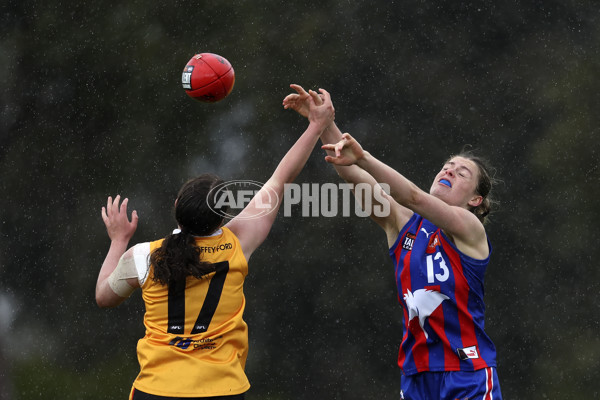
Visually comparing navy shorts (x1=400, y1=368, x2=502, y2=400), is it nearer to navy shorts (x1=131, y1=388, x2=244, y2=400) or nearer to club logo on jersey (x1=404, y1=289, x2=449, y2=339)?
club logo on jersey (x1=404, y1=289, x2=449, y2=339)

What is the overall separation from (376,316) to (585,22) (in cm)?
373

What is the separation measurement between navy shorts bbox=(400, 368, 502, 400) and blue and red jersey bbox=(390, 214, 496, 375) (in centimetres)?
3

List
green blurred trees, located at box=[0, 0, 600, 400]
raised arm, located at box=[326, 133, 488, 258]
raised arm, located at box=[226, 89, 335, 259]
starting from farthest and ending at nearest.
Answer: green blurred trees, located at box=[0, 0, 600, 400]
raised arm, located at box=[226, 89, 335, 259]
raised arm, located at box=[326, 133, 488, 258]

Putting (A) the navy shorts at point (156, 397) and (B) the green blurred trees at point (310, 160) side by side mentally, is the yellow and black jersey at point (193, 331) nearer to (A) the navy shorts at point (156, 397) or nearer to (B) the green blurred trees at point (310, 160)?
(A) the navy shorts at point (156, 397)

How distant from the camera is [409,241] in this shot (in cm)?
341

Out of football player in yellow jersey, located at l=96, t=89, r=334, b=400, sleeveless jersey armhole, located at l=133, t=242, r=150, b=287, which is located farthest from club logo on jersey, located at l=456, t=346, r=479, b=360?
sleeveless jersey armhole, located at l=133, t=242, r=150, b=287

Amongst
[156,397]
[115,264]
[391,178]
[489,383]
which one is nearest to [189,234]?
[115,264]

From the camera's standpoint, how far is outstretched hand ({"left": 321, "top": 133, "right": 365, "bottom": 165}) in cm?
280

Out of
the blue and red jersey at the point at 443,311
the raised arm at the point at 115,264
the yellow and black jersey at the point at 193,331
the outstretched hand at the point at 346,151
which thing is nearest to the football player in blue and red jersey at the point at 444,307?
the blue and red jersey at the point at 443,311

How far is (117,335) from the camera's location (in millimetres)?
8414

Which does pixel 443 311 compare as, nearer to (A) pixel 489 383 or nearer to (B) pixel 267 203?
(A) pixel 489 383

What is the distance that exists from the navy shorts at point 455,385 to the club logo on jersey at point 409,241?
21.7 inches

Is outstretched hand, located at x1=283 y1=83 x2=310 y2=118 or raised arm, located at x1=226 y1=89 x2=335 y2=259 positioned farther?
outstretched hand, located at x1=283 y1=83 x2=310 y2=118

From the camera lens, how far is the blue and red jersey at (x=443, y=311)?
A: 10.5 feet
